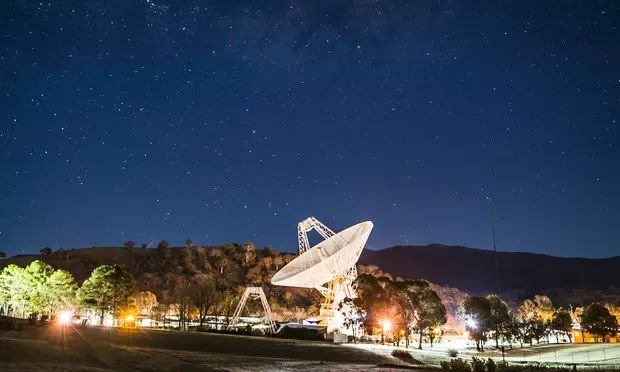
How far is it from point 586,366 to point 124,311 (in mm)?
60828

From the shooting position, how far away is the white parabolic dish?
207 feet

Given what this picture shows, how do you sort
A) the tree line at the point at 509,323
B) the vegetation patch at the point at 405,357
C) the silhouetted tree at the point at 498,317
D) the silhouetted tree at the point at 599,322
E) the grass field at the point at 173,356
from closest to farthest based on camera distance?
the grass field at the point at 173,356
the vegetation patch at the point at 405,357
the tree line at the point at 509,323
the silhouetted tree at the point at 498,317
the silhouetted tree at the point at 599,322

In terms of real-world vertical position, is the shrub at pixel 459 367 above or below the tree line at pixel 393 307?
below

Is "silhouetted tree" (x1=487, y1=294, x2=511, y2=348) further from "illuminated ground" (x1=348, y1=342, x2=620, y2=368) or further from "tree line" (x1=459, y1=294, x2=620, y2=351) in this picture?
"illuminated ground" (x1=348, y1=342, x2=620, y2=368)

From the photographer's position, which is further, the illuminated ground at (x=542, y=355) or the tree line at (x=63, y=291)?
the tree line at (x=63, y=291)

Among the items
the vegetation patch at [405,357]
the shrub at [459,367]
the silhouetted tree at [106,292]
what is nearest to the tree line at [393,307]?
the vegetation patch at [405,357]

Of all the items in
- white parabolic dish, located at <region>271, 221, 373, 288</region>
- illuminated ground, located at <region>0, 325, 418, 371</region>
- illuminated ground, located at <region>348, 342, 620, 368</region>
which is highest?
white parabolic dish, located at <region>271, 221, 373, 288</region>

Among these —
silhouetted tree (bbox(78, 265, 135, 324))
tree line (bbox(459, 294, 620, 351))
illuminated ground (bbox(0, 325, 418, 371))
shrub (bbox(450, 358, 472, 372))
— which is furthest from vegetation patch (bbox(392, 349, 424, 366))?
silhouetted tree (bbox(78, 265, 135, 324))

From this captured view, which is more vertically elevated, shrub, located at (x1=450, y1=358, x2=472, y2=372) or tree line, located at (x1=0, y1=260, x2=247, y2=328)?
tree line, located at (x1=0, y1=260, x2=247, y2=328)

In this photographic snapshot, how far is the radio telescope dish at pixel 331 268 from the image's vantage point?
209 ft

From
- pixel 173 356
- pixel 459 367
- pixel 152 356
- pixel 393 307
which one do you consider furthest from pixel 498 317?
pixel 152 356

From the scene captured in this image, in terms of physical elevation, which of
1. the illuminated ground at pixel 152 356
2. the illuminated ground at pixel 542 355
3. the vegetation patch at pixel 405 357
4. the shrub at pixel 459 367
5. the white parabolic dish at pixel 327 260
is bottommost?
the illuminated ground at pixel 542 355

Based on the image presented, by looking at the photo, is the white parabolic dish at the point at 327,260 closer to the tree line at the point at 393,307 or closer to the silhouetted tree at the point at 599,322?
the tree line at the point at 393,307

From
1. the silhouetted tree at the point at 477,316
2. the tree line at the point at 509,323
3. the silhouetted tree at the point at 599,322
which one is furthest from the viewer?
the silhouetted tree at the point at 599,322
